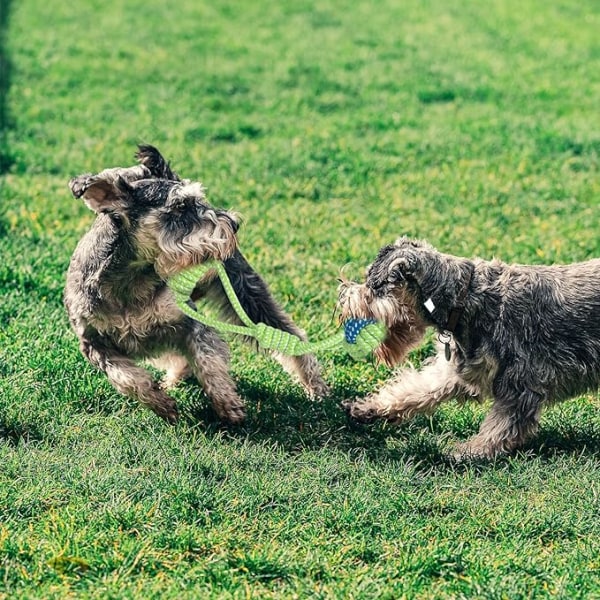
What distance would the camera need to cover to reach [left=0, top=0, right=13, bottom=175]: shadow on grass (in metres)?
10.0

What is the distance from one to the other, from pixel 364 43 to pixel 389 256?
8.99m

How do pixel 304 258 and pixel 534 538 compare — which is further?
pixel 304 258

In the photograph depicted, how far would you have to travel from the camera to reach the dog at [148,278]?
5746 mm

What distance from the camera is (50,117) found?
1130 centimetres

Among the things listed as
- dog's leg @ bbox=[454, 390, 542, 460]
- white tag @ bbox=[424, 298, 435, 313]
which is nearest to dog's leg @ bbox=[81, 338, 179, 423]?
white tag @ bbox=[424, 298, 435, 313]

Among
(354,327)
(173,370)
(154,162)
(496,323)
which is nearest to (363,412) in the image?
(354,327)

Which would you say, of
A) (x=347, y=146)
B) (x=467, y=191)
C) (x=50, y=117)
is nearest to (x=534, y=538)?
(x=467, y=191)

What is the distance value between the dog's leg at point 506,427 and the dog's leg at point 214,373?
134 cm

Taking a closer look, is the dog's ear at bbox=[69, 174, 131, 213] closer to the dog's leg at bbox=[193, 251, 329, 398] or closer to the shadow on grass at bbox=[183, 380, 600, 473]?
the dog's leg at bbox=[193, 251, 329, 398]

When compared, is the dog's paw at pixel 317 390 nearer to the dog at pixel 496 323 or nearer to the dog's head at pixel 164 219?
the dog at pixel 496 323

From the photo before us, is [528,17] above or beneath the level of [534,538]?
above

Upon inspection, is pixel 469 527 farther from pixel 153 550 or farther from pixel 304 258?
pixel 304 258

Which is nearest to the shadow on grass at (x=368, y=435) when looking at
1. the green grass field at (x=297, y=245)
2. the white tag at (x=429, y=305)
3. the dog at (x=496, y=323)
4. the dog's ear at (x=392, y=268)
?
the green grass field at (x=297, y=245)

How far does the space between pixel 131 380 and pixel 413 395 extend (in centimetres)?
168
